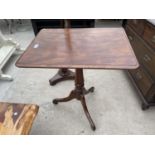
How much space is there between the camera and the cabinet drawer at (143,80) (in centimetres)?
142

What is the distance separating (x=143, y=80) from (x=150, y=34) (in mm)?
443

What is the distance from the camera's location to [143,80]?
→ 1500 millimetres

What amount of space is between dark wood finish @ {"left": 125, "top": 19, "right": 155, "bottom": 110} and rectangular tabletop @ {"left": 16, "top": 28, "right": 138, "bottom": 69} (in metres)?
0.37

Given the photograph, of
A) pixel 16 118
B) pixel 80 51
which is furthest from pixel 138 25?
pixel 16 118

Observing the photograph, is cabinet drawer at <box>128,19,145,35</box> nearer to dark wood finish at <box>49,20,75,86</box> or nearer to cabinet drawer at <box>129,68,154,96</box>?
cabinet drawer at <box>129,68,154,96</box>

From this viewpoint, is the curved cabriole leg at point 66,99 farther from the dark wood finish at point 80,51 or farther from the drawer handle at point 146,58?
the drawer handle at point 146,58

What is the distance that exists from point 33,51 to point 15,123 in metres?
0.49

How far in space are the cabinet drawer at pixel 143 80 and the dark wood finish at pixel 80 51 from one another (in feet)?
1.77

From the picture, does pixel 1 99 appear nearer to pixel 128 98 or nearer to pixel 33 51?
pixel 33 51

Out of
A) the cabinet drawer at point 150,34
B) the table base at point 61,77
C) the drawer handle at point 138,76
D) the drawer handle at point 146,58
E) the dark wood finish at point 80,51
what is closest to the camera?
the dark wood finish at point 80,51

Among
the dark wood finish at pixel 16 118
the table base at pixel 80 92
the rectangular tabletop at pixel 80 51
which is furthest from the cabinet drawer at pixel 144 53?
the dark wood finish at pixel 16 118

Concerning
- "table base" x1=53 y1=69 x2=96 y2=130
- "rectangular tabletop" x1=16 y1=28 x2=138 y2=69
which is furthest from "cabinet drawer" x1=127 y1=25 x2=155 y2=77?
"table base" x1=53 y1=69 x2=96 y2=130

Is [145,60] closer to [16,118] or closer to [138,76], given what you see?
[138,76]

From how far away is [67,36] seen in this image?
1.16 m
